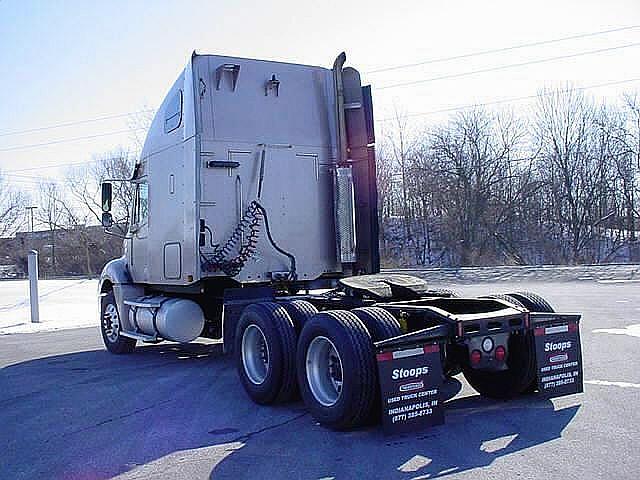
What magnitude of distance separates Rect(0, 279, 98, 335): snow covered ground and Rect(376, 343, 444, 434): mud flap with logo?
12.8 metres

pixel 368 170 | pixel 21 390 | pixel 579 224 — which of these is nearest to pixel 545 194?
pixel 579 224

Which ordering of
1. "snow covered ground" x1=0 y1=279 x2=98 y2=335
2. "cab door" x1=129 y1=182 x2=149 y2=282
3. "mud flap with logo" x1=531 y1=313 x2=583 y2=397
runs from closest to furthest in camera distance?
"mud flap with logo" x1=531 y1=313 x2=583 y2=397
"cab door" x1=129 y1=182 x2=149 y2=282
"snow covered ground" x1=0 y1=279 x2=98 y2=335

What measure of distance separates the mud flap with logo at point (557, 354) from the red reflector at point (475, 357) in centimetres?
64

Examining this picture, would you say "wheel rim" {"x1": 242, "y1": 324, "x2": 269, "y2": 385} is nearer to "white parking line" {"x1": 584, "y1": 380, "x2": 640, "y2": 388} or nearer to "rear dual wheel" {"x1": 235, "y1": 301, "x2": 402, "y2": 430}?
"rear dual wheel" {"x1": 235, "y1": 301, "x2": 402, "y2": 430}

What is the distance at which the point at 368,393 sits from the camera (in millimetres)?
6105

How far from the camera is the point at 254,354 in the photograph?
805cm

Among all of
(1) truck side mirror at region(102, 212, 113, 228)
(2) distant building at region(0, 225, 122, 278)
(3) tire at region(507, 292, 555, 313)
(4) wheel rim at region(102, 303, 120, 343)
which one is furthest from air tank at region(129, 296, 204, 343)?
(2) distant building at region(0, 225, 122, 278)

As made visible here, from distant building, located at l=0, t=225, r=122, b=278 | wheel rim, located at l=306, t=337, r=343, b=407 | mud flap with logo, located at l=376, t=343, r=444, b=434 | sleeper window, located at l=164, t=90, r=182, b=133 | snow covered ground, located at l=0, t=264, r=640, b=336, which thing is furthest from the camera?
distant building, located at l=0, t=225, r=122, b=278

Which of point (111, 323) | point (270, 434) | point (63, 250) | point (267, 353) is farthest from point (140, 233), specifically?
point (63, 250)

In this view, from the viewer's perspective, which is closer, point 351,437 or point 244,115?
point 351,437

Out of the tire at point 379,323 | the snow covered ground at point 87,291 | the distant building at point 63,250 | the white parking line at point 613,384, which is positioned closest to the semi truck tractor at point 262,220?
the tire at point 379,323

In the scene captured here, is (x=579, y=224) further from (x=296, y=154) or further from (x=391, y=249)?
(x=296, y=154)

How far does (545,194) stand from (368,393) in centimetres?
4306

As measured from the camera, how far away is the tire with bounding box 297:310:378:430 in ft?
20.0
